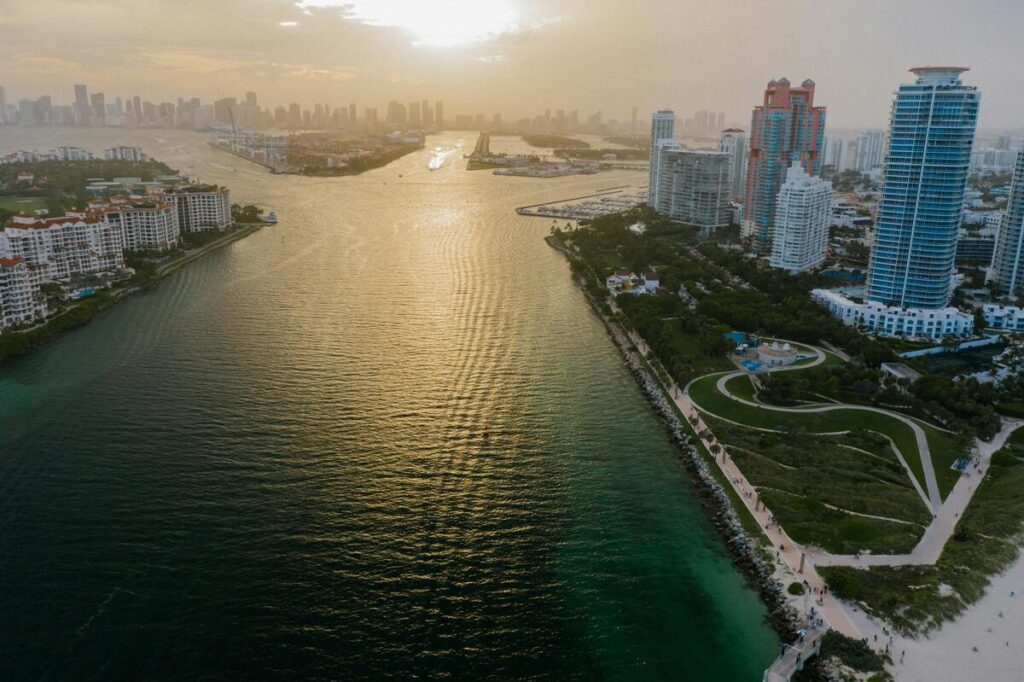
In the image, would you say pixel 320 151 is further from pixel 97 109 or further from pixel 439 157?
pixel 97 109

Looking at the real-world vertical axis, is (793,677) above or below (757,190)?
below

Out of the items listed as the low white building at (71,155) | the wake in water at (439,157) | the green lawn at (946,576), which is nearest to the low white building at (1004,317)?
the green lawn at (946,576)

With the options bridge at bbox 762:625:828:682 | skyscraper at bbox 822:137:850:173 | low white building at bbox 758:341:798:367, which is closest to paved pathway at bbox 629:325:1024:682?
bridge at bbox 762:625:828:682

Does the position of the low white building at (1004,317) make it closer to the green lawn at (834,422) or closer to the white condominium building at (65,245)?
the green lawn at (834,422)

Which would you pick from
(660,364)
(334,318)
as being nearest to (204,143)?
(334,318)

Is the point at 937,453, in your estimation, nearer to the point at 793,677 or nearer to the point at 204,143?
the point at 793,677
